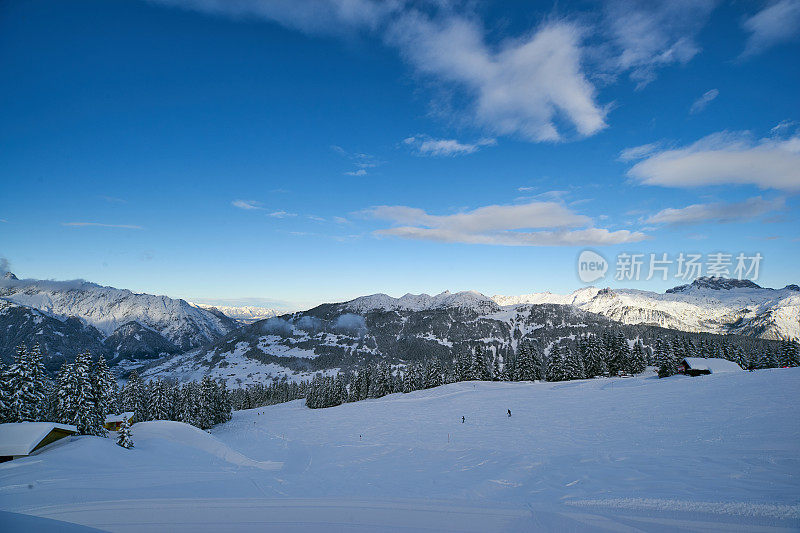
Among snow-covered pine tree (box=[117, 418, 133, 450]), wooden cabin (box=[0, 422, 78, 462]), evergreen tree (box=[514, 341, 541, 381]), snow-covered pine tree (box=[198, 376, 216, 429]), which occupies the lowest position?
snow-covered pine tree (box=[198, 376, 216, 429])

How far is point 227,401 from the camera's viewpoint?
7319 centimetres

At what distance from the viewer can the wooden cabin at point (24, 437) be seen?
2252cm

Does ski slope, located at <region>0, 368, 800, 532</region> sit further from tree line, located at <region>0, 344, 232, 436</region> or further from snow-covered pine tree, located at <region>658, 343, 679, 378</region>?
snow-covered pine tree, located at <region>658, 343, 679, 378</region>

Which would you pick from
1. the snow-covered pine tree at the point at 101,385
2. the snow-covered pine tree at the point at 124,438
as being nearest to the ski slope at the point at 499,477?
the snow-covered pine tree at the point at 124,438

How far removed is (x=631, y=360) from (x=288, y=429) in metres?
63.7

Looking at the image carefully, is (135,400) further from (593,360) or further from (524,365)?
(593,360)

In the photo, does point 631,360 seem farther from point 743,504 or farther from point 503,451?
point 743,504

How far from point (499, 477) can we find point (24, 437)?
33.0 m

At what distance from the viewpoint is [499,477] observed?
1462cm

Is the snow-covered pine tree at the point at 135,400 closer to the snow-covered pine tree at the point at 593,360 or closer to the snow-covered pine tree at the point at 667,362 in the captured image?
the snow-covered pine tree at the point at 593,360

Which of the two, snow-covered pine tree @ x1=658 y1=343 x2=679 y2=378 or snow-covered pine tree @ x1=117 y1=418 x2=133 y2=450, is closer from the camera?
snow-covered pine tree @ x1=117 y1=418 x2=133 y2=450

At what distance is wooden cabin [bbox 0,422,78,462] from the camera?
73.9ft

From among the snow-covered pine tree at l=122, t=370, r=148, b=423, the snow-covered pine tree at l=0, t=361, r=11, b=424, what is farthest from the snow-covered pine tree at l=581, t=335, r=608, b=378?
the snow-covered pine tree at l=122, t=370, r=148, b=423

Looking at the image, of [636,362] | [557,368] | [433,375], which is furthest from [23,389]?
[636,362]
